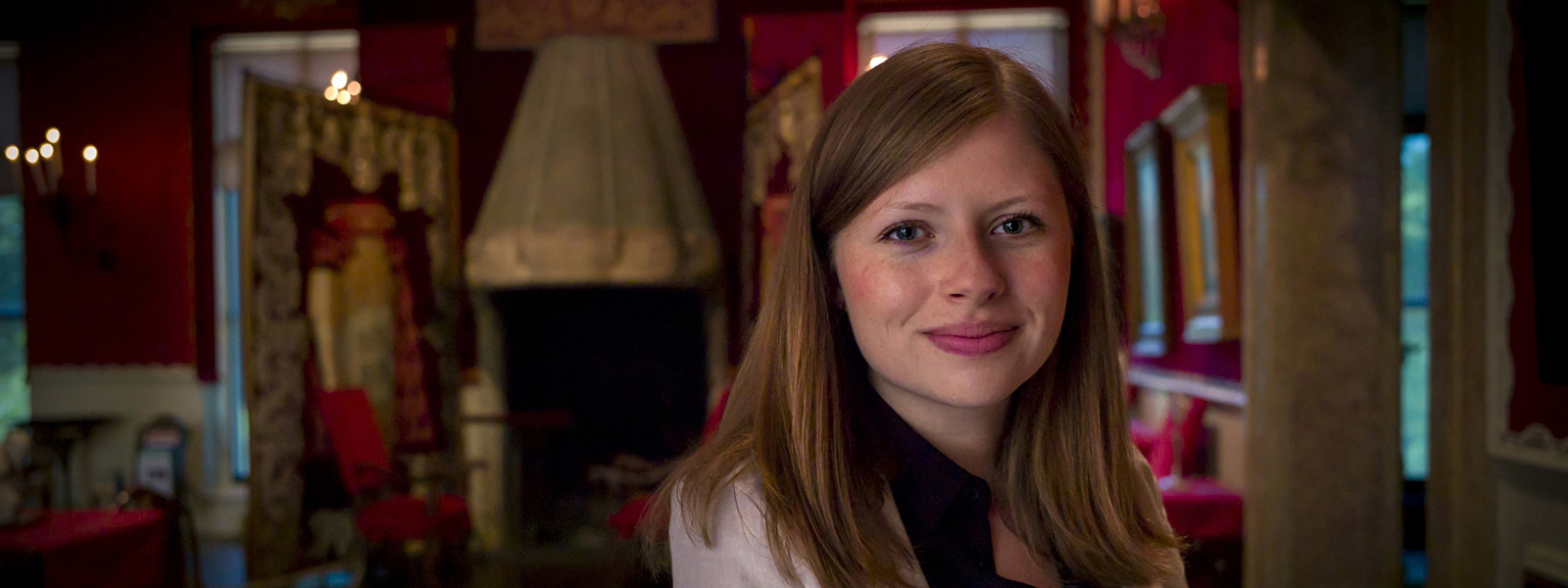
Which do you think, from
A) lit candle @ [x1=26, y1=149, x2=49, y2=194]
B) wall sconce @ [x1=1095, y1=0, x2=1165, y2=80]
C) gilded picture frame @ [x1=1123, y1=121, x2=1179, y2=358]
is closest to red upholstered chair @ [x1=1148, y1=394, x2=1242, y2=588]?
gilded picture frame @ [x1=1123, y1=121, x2=1179, y2=358]

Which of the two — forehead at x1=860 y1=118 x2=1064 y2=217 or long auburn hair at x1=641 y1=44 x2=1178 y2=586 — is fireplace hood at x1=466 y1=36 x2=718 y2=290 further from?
forehead at x1=860 y1=118 x2=1064 y2=217

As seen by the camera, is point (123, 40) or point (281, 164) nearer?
point (281, 164)

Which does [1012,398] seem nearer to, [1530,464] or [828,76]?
[1530,464]

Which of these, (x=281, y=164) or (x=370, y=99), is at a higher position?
(x=370, y=99)

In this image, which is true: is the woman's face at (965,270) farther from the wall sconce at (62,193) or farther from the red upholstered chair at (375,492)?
the wall sconce at (62,193)

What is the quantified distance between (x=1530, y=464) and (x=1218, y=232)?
1.52 meters

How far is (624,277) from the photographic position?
6051 mm

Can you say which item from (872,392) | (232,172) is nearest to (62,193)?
(232,172)

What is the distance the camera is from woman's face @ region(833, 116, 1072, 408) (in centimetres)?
88

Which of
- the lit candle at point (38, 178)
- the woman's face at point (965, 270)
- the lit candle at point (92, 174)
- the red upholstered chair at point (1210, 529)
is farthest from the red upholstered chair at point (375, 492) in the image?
the woman's face at point (965, 270)

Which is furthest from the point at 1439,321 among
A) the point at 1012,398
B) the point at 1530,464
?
the point at 1012,398

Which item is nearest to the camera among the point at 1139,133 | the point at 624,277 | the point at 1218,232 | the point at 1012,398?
the point at 1012,398

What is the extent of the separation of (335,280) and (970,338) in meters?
5.60

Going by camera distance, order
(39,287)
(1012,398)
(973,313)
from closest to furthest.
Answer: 1. (973,313)
2. (1012,398)
3. (39,287)
